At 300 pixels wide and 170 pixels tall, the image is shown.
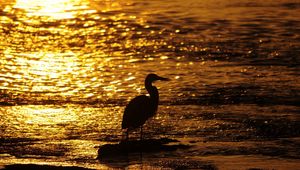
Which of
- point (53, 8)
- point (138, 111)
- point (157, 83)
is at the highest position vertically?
point (53, 8)

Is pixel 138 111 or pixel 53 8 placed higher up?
pixel 53 8

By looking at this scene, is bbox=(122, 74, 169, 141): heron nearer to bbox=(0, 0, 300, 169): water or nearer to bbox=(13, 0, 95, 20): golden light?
bbox=(0, 0, 300, 169): water

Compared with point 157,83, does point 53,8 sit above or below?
above

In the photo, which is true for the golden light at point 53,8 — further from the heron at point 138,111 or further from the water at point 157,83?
the heron at point 138,111

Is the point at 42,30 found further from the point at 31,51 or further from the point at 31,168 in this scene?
the point at 31,168

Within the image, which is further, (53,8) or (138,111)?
(53,8)

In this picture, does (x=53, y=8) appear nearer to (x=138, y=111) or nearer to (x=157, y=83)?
(x=157, y=83)

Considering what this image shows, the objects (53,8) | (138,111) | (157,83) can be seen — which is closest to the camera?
(138,111)

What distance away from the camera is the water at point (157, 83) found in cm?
1331

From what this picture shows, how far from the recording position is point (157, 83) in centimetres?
1867

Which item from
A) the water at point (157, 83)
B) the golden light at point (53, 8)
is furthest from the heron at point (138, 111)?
the golden light at point (53, 8)

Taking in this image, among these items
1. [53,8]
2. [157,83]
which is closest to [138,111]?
[157,83]

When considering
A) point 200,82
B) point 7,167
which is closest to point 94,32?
point 200,82

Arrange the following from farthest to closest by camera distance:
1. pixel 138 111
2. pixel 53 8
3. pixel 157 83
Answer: pixel 53 8 < pixel 157 83 < pixel 138 111
